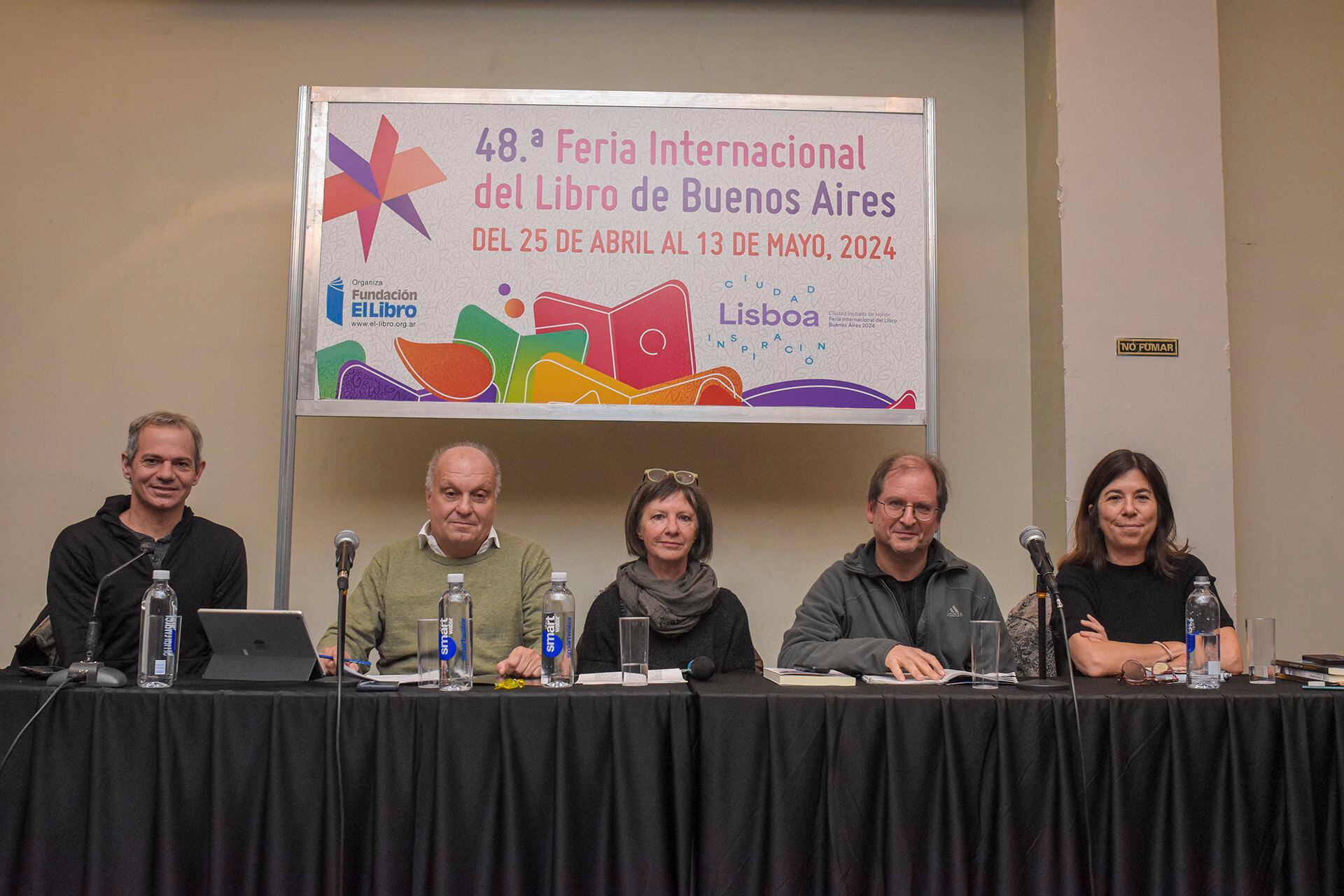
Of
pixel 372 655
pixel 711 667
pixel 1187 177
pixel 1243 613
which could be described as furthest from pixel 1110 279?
pixel 372 655

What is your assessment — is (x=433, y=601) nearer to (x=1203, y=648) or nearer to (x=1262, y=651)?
(x=1203, y=648)

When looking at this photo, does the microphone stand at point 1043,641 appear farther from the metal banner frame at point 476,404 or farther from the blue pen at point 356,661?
the blue pen at point 356,661

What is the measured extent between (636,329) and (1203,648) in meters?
1.92

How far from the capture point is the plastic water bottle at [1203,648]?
2184 millimetres

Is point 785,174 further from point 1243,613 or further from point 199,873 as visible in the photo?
point 199,873

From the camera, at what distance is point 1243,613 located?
3.71 meters

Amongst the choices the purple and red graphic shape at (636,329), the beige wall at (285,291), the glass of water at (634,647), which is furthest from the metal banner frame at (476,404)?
the glass of water at (634,647)

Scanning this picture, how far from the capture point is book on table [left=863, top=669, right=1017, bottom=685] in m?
2.18

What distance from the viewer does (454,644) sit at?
214cm

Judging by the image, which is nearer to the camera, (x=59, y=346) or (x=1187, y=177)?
(x=1187, y=177)

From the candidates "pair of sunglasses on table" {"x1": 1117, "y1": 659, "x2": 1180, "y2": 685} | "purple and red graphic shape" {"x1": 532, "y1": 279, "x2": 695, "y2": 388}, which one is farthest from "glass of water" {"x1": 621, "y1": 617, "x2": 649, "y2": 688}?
"purple and red graphic shape" {"x1": 532, "y1": 279, "x2": 695, "y2": 388}

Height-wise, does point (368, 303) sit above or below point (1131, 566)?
above

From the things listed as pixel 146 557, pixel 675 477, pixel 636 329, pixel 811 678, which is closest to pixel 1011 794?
pixel 811 678

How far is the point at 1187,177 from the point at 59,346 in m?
4.12
